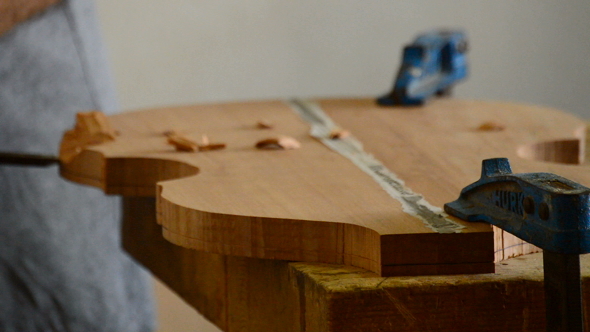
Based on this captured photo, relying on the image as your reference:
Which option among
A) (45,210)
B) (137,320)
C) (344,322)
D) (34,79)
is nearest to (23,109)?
(34,79)

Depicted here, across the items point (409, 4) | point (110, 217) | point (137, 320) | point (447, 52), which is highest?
point (409, 4)

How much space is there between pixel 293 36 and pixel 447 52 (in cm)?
127

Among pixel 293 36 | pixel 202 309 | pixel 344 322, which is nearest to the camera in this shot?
pixel 344 322

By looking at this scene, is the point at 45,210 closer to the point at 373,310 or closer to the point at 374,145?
the point at 374,145

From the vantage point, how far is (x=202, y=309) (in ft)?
3.49

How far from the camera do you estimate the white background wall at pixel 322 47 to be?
2.61m

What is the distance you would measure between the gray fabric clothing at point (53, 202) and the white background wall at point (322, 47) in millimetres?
524

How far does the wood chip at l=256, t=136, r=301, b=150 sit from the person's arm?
850 millimetres

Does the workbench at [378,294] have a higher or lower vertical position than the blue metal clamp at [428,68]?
lower

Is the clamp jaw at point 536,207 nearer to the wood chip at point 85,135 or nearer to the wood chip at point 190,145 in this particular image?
the wood chip at point 190,145

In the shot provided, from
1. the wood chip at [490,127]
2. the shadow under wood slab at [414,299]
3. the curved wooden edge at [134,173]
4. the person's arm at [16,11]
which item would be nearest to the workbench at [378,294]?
the shadow under wood slab at [414,299]

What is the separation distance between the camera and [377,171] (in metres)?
0.97

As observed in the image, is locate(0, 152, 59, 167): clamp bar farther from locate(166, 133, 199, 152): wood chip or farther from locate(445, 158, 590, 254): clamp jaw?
locate(445, 158, 590, 254): clamp jaw

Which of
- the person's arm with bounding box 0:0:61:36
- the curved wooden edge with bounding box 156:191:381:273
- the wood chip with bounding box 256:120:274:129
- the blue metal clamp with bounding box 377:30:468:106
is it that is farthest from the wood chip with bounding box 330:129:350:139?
the person's arm with bounding box 0:0:61:36
